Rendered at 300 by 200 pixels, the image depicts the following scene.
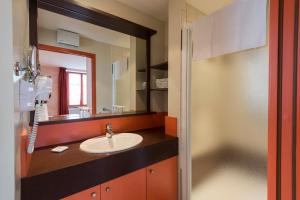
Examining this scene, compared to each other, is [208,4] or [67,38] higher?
[208,4]

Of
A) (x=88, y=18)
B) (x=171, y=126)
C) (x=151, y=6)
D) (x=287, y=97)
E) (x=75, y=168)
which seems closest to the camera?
(x=287, y=97)

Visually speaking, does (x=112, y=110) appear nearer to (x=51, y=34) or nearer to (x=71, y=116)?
(x=71, y=116)

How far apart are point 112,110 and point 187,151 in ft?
2.89

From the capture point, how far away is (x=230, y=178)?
1.12 meters

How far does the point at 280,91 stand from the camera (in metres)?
0.44

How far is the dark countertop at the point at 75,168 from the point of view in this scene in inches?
33.8

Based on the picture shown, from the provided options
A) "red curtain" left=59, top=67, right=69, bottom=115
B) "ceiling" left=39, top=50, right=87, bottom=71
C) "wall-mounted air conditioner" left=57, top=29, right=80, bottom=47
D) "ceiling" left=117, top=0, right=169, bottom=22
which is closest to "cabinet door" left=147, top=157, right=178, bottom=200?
"red curtain" left=59, top=67, right=69, bottom=115

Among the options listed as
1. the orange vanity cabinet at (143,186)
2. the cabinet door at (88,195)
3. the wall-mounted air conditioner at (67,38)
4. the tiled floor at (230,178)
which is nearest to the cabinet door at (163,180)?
the orange vanity cabinet at (143,186)

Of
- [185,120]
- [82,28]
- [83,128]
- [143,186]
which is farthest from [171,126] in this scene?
[82,28]

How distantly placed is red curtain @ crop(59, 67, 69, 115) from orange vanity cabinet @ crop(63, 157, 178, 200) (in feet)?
2.47

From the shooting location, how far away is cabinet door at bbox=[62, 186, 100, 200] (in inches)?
38.7

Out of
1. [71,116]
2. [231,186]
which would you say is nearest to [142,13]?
[71,116]

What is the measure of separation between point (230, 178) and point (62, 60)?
163 centimetres

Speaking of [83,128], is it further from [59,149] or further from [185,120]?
[185,120]
